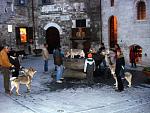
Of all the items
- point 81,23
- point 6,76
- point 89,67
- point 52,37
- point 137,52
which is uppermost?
point 81,23

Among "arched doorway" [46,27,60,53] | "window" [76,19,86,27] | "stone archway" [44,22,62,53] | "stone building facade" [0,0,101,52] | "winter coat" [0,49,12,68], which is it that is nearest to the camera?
"winter coat" [0,49,12,68]

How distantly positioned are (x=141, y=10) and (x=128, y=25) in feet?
4.74

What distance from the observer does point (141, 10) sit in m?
20.5

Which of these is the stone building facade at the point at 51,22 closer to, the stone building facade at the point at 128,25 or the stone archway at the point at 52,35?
the stone archway at the point at 52,35

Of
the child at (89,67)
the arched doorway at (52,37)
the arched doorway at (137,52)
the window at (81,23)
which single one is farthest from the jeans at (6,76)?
the arched doorway at (52,37)

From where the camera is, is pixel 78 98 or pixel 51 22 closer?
pixel 78 98

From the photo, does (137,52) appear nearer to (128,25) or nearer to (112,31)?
(128,25)

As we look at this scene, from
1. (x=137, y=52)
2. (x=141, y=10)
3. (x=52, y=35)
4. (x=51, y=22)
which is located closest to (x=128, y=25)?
(x=141, y=10)

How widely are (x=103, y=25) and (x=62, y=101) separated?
44.1 feet

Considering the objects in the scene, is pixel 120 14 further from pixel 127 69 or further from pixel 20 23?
pixel 20 23

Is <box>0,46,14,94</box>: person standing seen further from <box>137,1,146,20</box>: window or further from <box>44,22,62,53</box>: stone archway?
<box>44,22,62,53</box>: stone archway

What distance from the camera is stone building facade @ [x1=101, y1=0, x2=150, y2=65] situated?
2016cm

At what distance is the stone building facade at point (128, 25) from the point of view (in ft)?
66.1

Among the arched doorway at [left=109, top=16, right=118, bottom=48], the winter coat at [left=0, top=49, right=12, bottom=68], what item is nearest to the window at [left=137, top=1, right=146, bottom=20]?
the arched doorway at [left=109, top=16, right=118, bottom=48]
